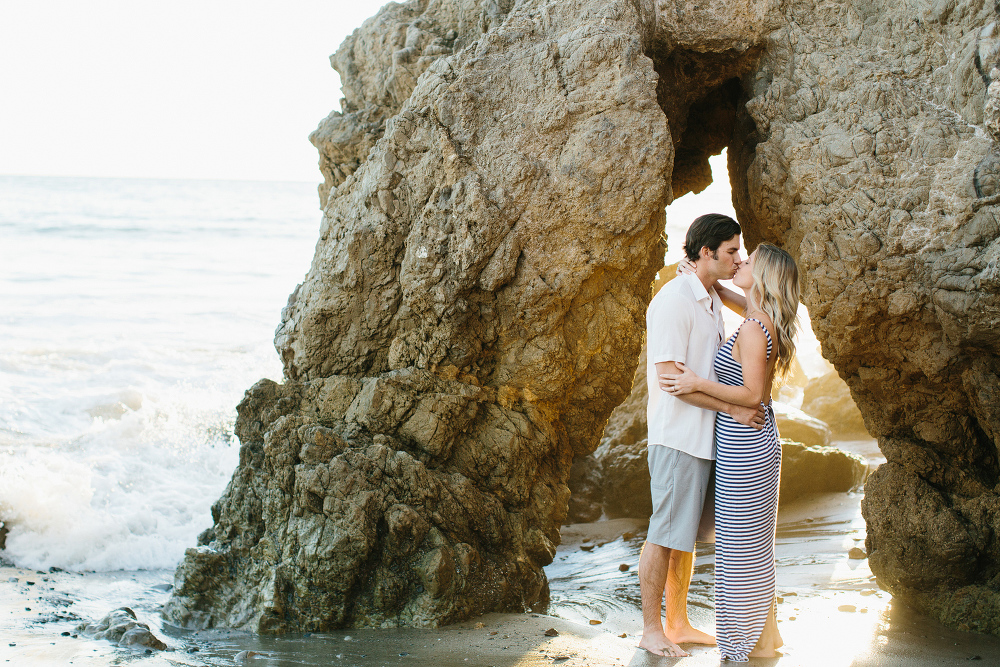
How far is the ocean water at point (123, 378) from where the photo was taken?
22.8 ft

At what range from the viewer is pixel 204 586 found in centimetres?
461

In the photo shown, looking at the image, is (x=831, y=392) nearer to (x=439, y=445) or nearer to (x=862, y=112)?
(x=862, y=112)

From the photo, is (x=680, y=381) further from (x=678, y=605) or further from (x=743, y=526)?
(x=678, y=605)

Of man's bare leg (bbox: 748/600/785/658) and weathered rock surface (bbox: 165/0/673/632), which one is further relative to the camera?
weathered rock surface (bbox: 165/0/673/632)

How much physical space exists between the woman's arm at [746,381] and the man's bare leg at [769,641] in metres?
1.02

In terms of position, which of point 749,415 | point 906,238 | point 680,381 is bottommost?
point 749,415

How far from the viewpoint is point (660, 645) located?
3678 millimetres

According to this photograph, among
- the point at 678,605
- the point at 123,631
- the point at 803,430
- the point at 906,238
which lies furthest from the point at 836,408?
the point at 123,631

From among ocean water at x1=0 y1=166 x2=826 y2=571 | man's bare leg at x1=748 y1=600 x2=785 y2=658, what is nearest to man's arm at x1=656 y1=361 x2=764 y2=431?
man's bare leg at x1=748 y1=600 x2=785 y2=658

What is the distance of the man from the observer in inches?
145

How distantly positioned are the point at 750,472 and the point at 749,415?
279mm

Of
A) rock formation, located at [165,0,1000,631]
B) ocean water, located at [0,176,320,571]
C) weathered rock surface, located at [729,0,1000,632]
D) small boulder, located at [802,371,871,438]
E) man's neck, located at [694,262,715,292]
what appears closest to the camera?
man's neck, located at [694,262,715,292]

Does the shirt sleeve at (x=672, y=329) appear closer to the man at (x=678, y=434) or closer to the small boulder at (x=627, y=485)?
the man at (x=678, y=434)

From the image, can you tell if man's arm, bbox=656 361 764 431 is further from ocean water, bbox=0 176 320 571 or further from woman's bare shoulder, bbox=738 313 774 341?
ocean water, bbox=0 176 320 571
